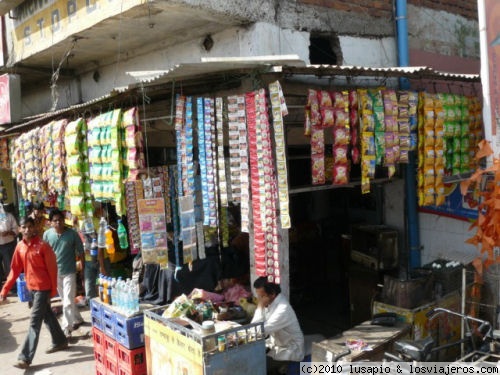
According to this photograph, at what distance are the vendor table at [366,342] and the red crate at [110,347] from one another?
7.31 feet

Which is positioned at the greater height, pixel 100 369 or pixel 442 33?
pixel 442 33

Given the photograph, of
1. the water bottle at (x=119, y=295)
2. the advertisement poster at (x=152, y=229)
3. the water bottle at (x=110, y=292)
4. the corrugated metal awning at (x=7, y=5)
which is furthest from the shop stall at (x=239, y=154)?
the corrugated metal awning at (x=7, y=5)

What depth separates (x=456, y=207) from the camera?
267 inches

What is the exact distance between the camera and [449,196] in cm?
686

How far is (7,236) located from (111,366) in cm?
515

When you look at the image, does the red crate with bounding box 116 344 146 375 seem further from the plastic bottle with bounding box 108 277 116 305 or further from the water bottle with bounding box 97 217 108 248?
the water bottle with bounding box 97 217 108 248

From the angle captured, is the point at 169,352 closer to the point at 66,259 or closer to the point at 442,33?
the point at 66,259

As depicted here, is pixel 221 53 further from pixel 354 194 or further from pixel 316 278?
pixel 316 278

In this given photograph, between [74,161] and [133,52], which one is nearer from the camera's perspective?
[74,161]

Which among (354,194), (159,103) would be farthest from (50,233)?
(354,194)

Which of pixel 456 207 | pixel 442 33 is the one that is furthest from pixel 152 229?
pixel 442 33

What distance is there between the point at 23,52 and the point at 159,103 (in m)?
4.29

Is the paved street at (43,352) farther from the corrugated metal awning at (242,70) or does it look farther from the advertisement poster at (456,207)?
the advertisement poster at (456,207)

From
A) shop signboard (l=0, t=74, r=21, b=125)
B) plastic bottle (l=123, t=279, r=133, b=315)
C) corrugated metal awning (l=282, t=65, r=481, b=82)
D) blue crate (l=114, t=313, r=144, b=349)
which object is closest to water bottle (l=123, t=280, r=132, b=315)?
plastic bottle (l=123, t=279, r=133, b=315)
